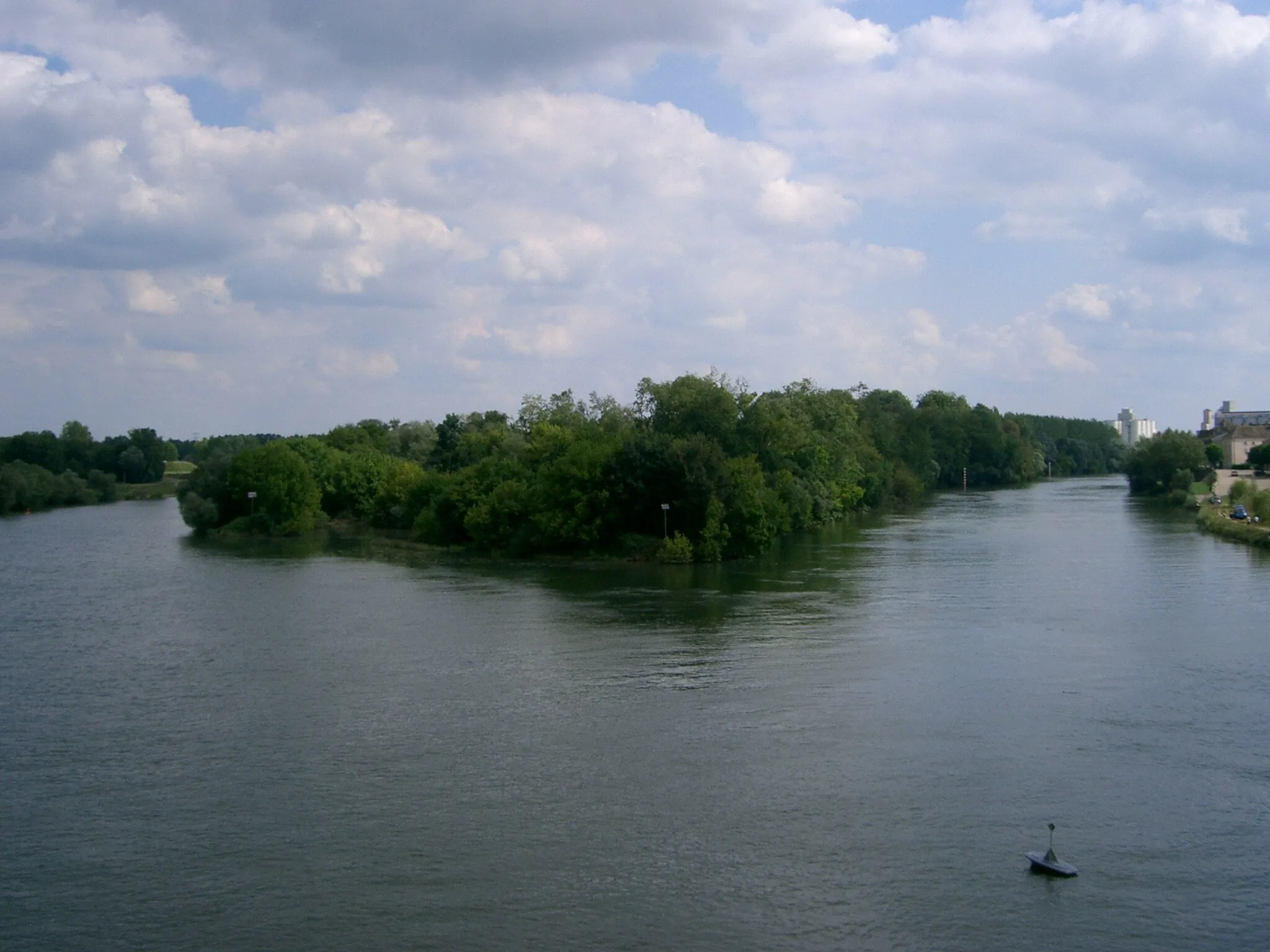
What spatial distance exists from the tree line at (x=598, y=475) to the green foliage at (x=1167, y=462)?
1458 centimetres

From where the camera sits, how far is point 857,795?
14367 mm

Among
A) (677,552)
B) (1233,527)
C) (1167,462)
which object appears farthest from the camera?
(1167,462)

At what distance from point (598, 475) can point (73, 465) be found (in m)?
73.1

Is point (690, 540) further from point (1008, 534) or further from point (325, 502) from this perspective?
point (325, 502)

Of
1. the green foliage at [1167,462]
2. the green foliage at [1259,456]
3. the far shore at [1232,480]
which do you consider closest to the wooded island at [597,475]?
the green foliage at [1167,462]

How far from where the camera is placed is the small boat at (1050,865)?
470 inches

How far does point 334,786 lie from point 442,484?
3442 centimetres

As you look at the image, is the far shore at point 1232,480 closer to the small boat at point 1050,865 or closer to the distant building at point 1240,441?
the distant building at point 1240,441

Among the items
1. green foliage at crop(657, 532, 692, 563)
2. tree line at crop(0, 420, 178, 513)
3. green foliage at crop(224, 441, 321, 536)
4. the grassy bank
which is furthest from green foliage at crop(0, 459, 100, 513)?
the grassy bank

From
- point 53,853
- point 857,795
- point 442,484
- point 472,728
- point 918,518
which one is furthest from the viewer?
point 918,518

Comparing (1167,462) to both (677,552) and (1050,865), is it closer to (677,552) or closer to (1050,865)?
(677,552)

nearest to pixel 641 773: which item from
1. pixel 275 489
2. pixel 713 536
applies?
pixel 713 536

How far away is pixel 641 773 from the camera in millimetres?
15500

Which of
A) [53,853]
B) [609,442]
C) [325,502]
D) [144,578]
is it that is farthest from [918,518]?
[53,853]
